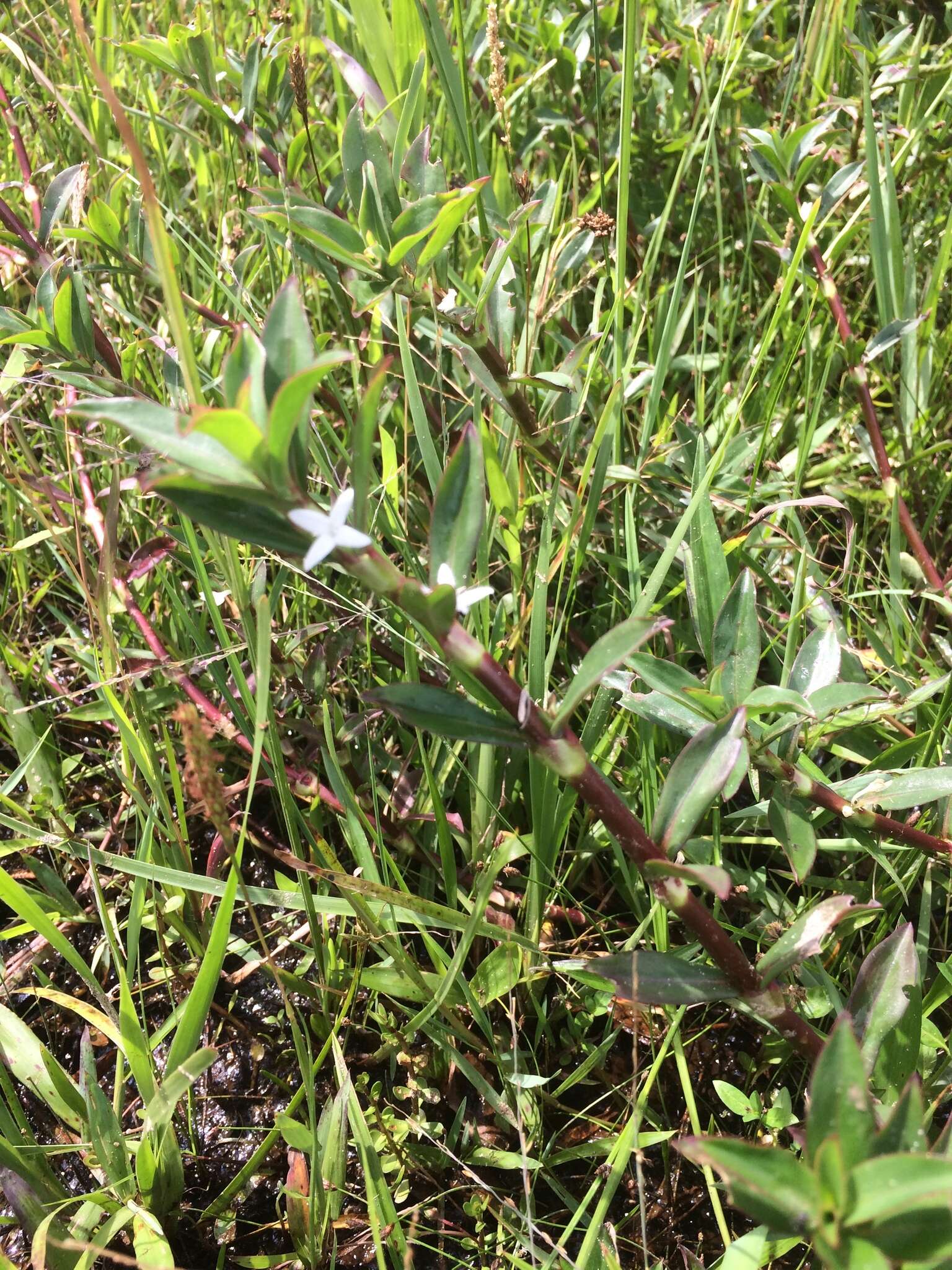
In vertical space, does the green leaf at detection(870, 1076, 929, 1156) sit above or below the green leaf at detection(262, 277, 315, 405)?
below

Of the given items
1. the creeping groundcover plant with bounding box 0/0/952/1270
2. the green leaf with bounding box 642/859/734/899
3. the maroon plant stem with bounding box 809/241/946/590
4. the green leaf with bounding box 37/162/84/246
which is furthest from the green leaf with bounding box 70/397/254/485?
the maroon plant stem with bounding box 809/241/946/590

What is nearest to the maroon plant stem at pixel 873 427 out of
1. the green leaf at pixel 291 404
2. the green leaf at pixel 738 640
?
the green leaf at pixel 738 640

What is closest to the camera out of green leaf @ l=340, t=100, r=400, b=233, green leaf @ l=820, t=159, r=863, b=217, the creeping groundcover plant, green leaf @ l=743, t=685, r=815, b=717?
the creeping groundcover plant

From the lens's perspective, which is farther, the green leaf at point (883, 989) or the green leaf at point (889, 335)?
the green leaf at point (889, 335)

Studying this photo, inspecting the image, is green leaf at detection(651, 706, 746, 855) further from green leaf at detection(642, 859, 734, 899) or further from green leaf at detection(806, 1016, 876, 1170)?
green leaf at detection(806, 1016, 876, 1170)

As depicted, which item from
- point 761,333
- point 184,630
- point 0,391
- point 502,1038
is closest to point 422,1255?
point 502,1038

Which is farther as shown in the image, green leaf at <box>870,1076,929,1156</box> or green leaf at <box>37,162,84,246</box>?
green leaf at <box>37,162,84,246</box>

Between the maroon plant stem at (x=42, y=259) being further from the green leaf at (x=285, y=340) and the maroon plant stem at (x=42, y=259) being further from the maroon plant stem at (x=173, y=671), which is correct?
A: the green leaf at (x=285, y=340)

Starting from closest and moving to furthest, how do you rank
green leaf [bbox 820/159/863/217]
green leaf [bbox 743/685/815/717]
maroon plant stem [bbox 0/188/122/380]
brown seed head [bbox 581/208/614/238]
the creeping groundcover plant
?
1. the creeping groundcover plant
2. green leaf [bbox 743/685/815/717]
3. brown seed head [bbox 581/208/614/238]
4. maroon plant stem [bbox 0/188/122/380]
5. green leaf [bbox 820/159/863/217]
